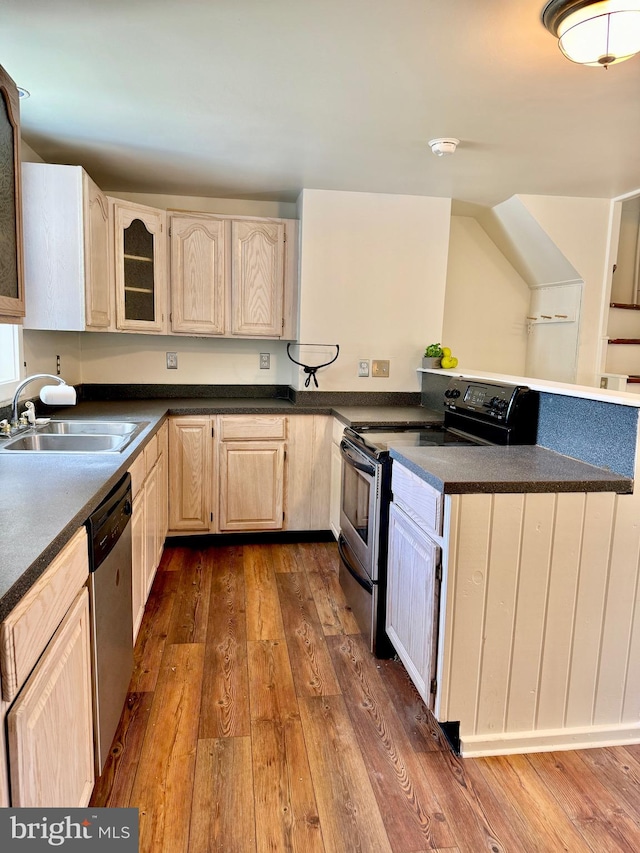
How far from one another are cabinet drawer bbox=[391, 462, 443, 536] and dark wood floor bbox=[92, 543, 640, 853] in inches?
27.6

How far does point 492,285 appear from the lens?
13.8ft

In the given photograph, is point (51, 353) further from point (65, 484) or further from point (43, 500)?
point (43, 500)

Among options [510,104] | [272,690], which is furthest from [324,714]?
[510,104]

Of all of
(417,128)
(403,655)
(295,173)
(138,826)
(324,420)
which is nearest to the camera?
(138,826)

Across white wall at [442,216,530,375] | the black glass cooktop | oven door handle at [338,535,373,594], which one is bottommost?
oven door handle at [338,535,373,594]

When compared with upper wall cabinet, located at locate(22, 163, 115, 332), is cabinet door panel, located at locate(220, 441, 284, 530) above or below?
below

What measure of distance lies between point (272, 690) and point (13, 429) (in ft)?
4.78

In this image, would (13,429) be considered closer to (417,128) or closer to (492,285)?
(417,128)

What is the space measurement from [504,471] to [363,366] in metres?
2.01

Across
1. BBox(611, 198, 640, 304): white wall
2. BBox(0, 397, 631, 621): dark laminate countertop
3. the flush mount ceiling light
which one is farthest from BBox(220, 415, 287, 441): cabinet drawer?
BBox(611, 198, 640, 304): white wall

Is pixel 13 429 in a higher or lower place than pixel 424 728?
higher

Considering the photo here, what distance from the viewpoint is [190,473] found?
3.44 m

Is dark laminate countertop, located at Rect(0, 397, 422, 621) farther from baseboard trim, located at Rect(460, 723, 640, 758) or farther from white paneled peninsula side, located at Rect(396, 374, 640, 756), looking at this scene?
baseboard trim, located at Rect(460, 723, 640, 758)

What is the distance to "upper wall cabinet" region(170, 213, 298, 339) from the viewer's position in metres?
3.52
